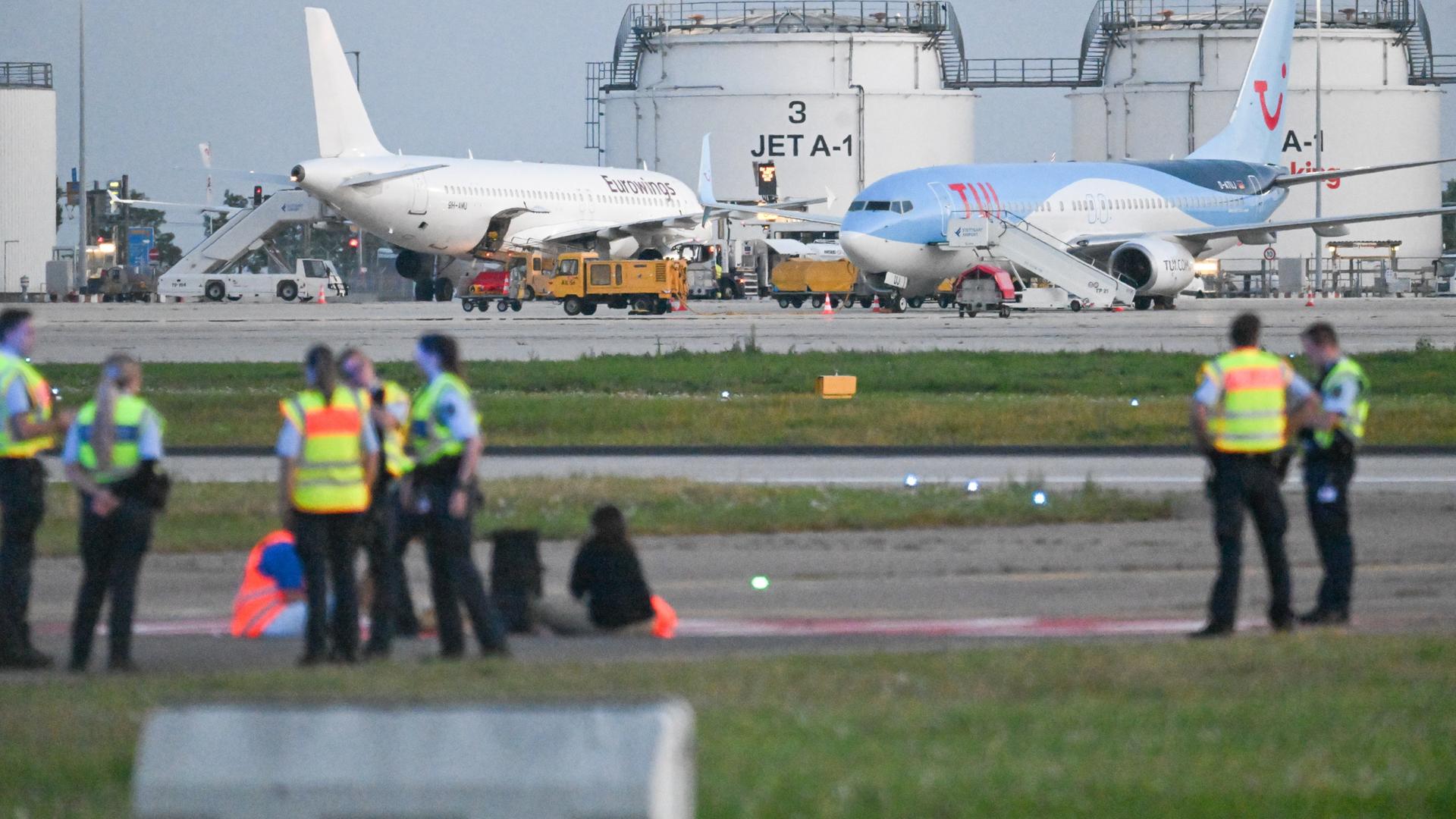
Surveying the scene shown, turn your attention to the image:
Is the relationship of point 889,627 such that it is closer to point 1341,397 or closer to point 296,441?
point 1341,397

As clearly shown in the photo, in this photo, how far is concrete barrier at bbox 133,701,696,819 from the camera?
4.40 meters

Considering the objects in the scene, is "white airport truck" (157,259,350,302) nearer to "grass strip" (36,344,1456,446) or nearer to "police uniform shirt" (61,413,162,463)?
"grass strip" (36,344,1456,446)

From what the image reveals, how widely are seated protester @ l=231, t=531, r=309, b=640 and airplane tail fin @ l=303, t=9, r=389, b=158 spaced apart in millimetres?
49260

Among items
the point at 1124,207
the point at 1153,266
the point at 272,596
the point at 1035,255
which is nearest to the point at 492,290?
the point at 1035,255

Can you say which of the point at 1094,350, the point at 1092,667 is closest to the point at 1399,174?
the point at 1094,350

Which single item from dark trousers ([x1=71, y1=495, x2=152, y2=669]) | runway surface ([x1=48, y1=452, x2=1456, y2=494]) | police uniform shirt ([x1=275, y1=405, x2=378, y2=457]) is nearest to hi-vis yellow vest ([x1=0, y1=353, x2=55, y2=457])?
dark trousers ([x1=71, y1=495, x2=152, y2=669])

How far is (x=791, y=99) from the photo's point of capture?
75000mm

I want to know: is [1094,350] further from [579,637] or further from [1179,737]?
[1179,737]

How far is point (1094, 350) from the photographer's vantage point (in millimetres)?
32219

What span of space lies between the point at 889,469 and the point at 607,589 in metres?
8.56

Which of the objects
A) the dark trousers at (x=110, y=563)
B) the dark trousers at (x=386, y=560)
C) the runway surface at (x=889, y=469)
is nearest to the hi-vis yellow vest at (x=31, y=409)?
the dark trousers at (x=110, y=563)

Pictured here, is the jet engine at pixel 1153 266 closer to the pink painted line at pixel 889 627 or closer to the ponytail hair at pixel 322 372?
the pink painted line at pixel 889 627

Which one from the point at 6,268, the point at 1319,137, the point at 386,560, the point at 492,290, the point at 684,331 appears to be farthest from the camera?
the point at 6,268

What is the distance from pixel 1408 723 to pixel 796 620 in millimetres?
4120
